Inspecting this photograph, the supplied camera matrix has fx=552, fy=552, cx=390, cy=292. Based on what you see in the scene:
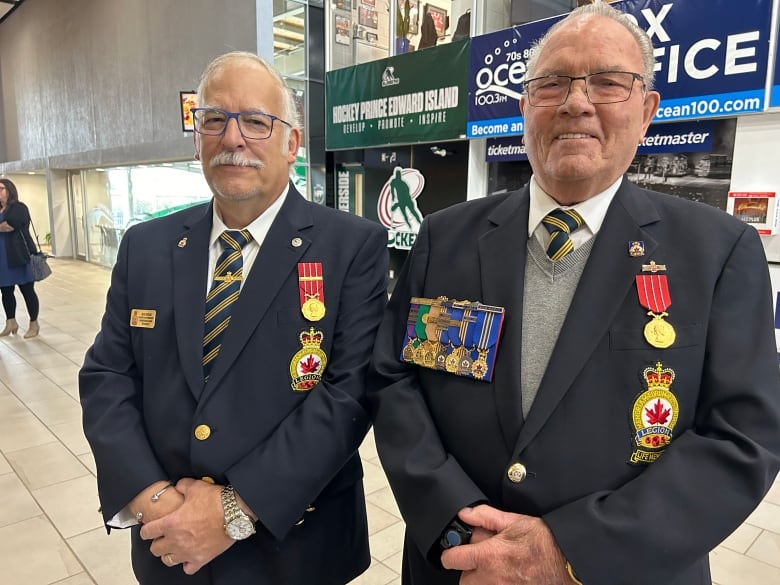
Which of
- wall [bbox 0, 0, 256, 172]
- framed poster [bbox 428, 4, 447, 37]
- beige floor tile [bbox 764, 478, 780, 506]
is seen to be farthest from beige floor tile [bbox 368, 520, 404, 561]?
wall [bbox 0, 0, 256, 172]

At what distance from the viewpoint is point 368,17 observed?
8.85 m

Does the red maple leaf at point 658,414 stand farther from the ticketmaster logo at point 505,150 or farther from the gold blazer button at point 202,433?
the ticketmaster logo at point 505,150

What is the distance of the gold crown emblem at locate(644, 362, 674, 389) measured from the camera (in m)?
1.06

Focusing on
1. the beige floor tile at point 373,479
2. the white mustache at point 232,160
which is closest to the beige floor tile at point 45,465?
the beige floor tile at point 373,479

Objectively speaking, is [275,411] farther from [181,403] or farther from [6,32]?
[6,32]

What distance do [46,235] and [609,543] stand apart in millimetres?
Answer: 19304

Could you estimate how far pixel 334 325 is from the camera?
1.44 meters

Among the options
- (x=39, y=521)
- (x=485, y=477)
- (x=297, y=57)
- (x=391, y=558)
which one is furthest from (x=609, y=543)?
(x=297, y=57)

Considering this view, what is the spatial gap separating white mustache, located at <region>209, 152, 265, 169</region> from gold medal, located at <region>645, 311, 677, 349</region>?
3.29 feet

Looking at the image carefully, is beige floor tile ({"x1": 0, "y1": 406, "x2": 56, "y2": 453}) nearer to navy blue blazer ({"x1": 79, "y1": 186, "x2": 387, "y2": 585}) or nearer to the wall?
navy blue blazer ({"x1": 79, "y1": 186, "x2": 387, "y2": 585})

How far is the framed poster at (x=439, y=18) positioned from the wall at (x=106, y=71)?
3008mm

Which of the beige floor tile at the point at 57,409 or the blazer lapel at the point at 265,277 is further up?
the blazer lapel at the point at 265,277

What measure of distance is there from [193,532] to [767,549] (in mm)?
2821

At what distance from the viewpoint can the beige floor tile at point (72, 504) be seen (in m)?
2.84
